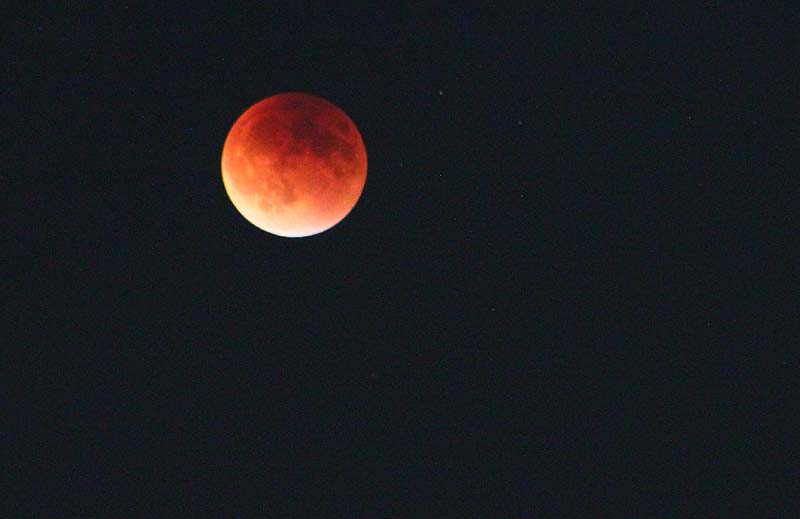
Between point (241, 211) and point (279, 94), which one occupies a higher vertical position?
point (279, 94)

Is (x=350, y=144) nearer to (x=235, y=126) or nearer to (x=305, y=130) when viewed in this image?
(x=305, y=130)

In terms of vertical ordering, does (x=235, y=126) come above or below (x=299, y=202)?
above

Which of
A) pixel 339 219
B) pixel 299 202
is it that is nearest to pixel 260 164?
pixel 299 202

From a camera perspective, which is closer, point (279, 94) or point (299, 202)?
point (299, 202)

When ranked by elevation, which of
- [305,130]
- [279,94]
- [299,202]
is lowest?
[299,202]

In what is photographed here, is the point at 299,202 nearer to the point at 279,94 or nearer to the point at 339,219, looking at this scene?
the point at 339,219

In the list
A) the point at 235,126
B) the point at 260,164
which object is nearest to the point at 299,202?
the point at 260,164
